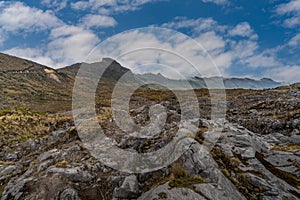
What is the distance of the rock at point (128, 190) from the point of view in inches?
475

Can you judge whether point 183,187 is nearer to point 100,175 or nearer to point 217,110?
point 100,175

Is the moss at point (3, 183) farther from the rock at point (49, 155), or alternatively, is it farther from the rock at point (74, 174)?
the rock at point (74, 174)

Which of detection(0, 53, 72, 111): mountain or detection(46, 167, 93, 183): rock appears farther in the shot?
detection(0, 53, 72, 111): mountain

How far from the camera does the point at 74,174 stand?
1379 cm

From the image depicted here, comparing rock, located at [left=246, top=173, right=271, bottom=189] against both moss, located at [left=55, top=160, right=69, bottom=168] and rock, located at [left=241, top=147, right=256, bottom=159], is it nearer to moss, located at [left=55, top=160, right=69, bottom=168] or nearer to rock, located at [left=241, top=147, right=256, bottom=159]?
rock, located at [left=241, top=147, right=256, bottom=159]

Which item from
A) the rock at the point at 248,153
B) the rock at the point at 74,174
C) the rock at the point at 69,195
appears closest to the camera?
the rock at the point at 69,195

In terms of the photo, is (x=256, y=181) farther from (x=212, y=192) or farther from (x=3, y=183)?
(x=3, y=183)

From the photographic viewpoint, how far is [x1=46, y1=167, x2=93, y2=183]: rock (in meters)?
13.6

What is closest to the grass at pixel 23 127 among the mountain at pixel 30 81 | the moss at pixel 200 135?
the moss at pixel 200 135

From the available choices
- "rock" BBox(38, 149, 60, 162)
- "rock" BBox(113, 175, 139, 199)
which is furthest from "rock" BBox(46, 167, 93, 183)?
"rock" BBox(38, 149, 60, 162)

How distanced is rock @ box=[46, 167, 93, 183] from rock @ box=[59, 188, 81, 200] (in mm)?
925

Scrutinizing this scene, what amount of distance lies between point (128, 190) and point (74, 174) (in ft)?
11.8

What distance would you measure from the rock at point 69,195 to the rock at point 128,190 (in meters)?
2.06

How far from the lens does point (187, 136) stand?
15.3 m
